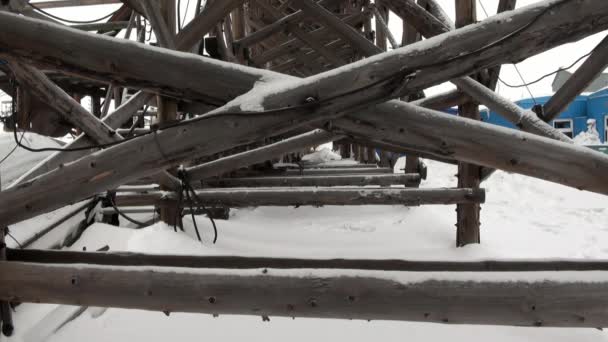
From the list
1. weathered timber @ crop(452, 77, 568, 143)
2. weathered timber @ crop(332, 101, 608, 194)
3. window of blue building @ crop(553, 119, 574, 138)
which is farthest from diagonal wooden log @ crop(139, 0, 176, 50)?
window of blue building @ crop(553, 119, 574, 138)

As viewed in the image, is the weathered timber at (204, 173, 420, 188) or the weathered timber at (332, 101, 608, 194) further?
the weathered timber at (204, 173, 420, 188)

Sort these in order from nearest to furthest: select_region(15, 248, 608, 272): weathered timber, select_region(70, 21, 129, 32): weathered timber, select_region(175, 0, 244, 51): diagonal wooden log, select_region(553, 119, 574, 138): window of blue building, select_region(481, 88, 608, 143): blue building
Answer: select_region(15, 248, 608, 272): weathered timber
select_region(175, 0, 244, 51): diagonal wooden log
select_region(70, 21, 129, 32): weathered timber
select_region(481, 88, 608, 143): blue building
select_region(553, 119, 574, 138): window of blue building

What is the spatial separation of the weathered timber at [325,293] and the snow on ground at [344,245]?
2.19ft

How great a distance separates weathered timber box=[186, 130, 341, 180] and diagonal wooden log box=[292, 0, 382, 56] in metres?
1.73

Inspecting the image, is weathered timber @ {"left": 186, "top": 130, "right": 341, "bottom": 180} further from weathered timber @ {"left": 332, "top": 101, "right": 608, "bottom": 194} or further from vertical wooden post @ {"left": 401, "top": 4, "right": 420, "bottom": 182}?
vertical wooden post @ {"left": 401, "top": 4, "right": 420, "bottom": 182}

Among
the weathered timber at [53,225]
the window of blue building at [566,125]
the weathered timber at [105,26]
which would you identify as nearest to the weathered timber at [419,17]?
the weathered timber at [53,225]

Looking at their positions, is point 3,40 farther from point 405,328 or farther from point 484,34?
point 405,328

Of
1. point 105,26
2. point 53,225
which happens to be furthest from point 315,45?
point 53,225

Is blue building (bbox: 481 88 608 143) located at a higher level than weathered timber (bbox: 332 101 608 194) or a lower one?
higher

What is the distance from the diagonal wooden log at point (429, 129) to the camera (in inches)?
63.8

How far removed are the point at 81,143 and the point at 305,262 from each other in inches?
96.3

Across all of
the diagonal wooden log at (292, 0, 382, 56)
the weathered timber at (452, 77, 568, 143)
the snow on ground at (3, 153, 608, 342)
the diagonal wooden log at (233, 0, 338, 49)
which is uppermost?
the diagonal wooden log at (233, 0, 338, 49)

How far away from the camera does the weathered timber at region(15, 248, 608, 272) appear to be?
6.38ft

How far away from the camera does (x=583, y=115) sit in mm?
16953
